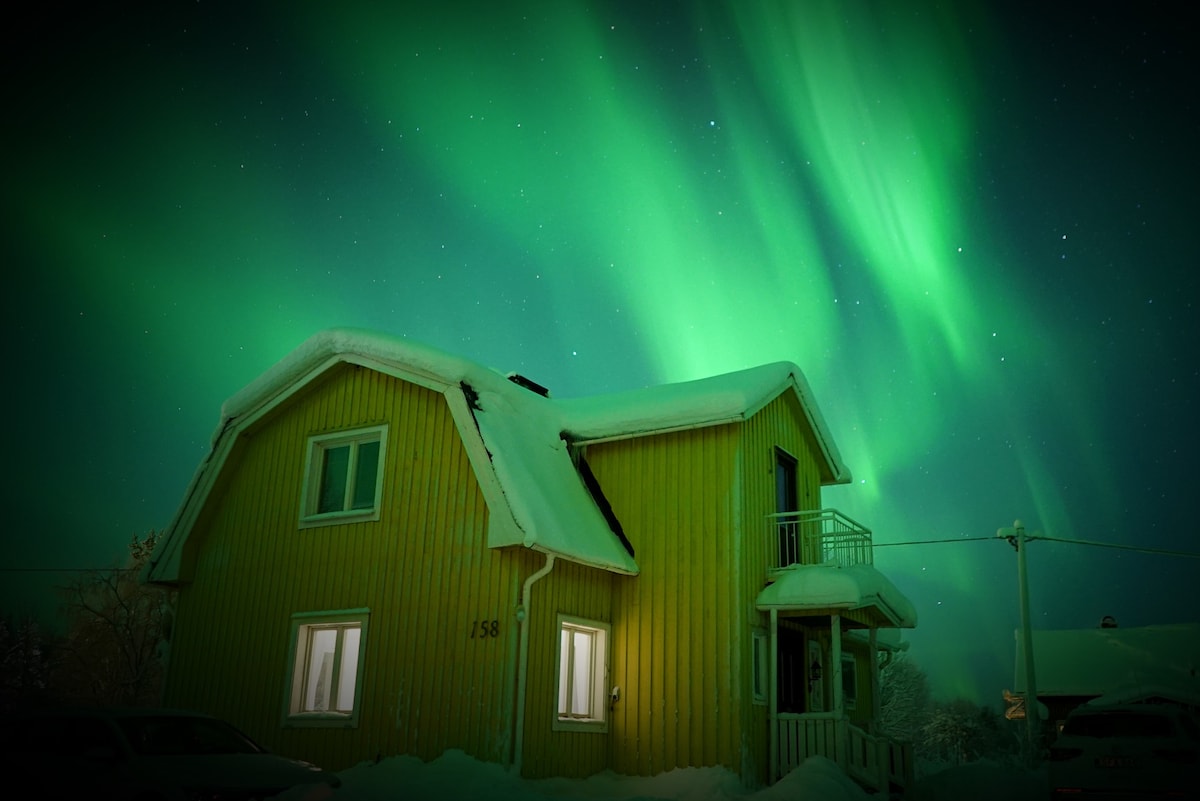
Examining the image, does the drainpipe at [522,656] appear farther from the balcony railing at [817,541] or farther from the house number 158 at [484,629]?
the balcony railing at [817,541]

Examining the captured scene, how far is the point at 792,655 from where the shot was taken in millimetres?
16688

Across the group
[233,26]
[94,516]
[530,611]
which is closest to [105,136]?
[233,26]

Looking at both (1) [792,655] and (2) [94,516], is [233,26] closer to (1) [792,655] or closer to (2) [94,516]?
(2) [94,516]

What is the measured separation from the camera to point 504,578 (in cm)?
1305

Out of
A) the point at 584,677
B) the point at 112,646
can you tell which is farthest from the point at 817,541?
the point at 112,646

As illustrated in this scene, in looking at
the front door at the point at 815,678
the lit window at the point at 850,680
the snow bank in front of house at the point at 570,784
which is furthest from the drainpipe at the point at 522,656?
the lit window at the point at 850,680

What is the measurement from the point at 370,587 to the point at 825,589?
23.6 feet

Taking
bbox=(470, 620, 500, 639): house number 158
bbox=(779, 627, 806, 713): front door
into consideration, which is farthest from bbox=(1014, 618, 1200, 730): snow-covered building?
bbox=(470, 620, 500, 639): house number 158

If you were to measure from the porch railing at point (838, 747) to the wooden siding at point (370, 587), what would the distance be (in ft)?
15.0

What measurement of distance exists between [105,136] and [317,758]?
308 feet

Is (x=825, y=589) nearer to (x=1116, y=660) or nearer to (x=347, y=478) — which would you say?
(x=347, y=478)

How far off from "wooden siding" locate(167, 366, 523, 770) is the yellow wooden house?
38 mm

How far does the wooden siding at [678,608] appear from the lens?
13.9m

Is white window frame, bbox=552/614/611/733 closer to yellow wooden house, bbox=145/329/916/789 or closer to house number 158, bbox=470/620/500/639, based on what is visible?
yellow wooden house, bbox=145/329/916/789
